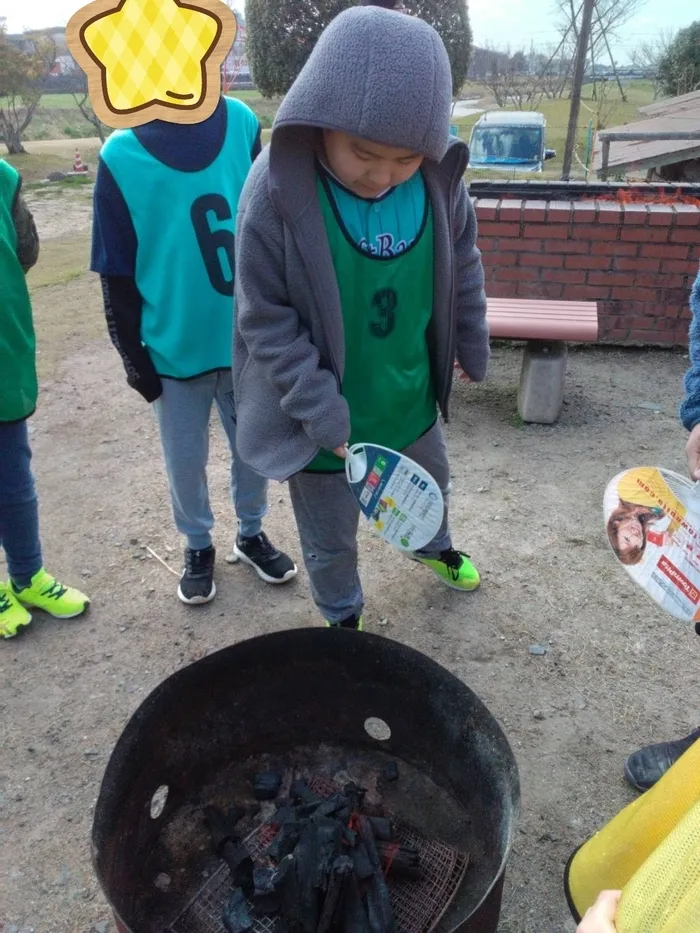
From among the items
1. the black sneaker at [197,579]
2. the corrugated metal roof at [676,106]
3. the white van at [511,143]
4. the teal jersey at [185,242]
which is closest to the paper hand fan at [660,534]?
the teal jersey at [185,242]

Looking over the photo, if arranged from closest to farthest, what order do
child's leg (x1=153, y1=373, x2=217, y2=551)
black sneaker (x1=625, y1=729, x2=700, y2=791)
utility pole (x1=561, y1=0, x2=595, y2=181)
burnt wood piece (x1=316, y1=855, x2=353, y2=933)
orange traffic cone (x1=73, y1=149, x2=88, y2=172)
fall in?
burnt wood piece (x1=316, y1=855, x2=353, y2=933), black sneaker (x1=625, y1=729, x2=700, y2=791), child's leg (x1=153, y1=373, x2=217, y2=551), utility pole (x1=561, y1=0, x2=595, y2=181), orange traffic cone (x1=73, y1=149, x2=88, y2=172)

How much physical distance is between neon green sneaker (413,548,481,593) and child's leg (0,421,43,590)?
142 centimetres

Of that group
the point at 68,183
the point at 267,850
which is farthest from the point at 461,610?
the point at 68,183

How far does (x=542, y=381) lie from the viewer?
156 inches

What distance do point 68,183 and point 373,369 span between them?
14.4m

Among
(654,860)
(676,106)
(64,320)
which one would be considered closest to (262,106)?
(676,106)

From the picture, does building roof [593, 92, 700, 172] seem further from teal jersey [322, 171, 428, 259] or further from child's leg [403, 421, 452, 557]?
teal jersey [322, 171, 428, 259]

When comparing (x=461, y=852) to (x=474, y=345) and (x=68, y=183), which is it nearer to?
(x=474, y=345)

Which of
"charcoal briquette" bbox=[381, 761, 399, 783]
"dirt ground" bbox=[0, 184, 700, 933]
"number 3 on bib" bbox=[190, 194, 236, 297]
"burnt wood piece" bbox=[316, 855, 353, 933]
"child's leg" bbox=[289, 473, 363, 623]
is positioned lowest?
"dirt ground" bbox=[0, 184, 700, 933]

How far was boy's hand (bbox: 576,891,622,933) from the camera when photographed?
947 mm

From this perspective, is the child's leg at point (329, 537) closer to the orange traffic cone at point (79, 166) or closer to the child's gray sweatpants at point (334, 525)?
the child's gray sweatpants at point (334, 525)

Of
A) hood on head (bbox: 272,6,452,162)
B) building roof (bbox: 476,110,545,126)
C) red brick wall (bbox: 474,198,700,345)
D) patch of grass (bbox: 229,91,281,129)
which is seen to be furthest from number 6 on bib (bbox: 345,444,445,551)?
patch of grass (bbox: 229,91,281,129)

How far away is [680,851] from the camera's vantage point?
3.03ft

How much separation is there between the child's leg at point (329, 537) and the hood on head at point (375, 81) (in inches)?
36.0
